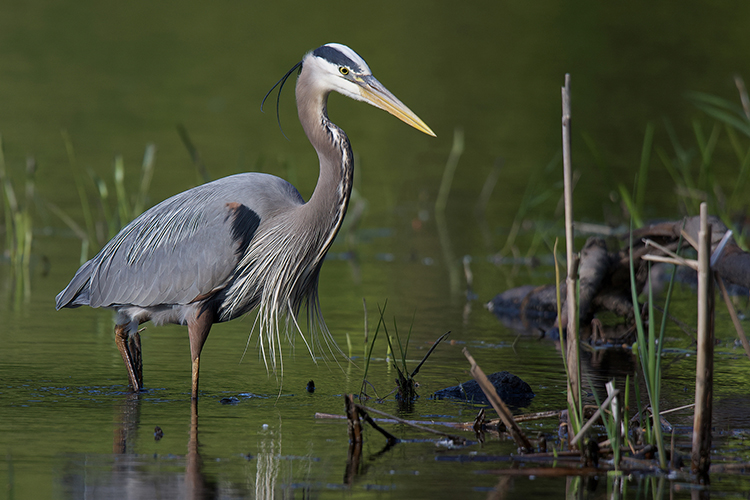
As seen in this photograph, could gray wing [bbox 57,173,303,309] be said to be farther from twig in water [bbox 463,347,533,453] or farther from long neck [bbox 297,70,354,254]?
twig in water [bbox 463,347,533,453]

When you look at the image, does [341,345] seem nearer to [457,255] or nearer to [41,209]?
[457,255]

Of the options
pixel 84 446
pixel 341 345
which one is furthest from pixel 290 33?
pixel 84 446

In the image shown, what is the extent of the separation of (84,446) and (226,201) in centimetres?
193

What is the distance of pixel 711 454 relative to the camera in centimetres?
483

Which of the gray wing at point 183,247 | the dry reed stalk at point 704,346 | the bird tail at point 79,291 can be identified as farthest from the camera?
the bird tail at point 79,291

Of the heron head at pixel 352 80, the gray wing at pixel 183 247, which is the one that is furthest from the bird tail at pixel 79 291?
the heron head at pixel 352 80

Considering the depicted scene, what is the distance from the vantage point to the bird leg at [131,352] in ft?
19.9

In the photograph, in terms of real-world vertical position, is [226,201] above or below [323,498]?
above

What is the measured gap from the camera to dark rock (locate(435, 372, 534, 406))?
19.7ft

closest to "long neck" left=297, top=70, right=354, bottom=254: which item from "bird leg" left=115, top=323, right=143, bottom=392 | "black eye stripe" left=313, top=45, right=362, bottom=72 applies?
"black eye stripe" left=313, top=45, right=362, bottom=72

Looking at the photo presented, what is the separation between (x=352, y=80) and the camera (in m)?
6.26

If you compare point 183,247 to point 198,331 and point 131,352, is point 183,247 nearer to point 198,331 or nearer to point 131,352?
point 198,331

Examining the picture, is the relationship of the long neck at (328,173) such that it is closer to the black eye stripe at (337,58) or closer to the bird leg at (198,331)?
the black eye stripe at (337,58)

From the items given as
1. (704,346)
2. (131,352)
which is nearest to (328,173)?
(131,352)
